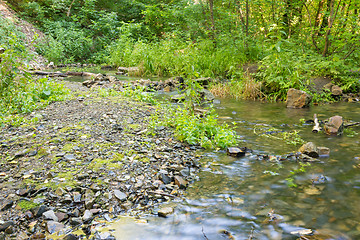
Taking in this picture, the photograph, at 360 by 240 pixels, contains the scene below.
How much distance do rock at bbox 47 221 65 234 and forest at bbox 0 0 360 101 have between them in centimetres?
304

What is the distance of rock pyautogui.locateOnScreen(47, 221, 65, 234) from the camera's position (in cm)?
216

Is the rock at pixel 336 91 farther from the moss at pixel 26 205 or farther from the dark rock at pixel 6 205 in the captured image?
the dark rock at pixel 6 205

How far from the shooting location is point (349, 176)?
10.3 feet

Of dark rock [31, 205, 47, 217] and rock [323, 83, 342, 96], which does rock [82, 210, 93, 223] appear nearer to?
dark rock [31, 205, 47, 217]

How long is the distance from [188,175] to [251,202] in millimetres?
856

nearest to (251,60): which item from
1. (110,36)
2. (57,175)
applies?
(57,175)

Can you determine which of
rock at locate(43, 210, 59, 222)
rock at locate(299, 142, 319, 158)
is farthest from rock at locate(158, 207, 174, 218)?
rock at locate(299, 142, 319, 158)

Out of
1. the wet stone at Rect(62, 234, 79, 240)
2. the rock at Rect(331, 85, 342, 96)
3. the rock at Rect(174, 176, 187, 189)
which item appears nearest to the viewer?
the wet stone at Rect(62, 234, 79, 240)

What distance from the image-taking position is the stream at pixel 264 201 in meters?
2.24

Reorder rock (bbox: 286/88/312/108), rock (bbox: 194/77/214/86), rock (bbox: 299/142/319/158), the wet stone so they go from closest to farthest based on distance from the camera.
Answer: the wet stone
rock (bbox: 299/142/319/158)
rock (bbox: 286/88/312/108)
rock (bbox: 194/77/214/86)

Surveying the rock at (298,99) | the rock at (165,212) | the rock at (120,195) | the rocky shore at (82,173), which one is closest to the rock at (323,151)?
the rocky shore at (82,173)

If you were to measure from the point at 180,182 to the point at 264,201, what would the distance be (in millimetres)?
907

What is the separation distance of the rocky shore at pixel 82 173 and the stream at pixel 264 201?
0.69 feet

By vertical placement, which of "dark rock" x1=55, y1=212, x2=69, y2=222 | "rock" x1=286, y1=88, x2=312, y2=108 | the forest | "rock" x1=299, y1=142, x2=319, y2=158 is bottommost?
"dark rock" x1=55, y1=212, x2=69, y2=222
